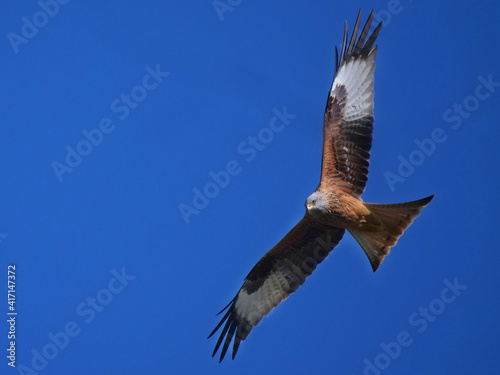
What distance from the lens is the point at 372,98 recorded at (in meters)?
8.88

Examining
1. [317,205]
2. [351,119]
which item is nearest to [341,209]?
[317,205]

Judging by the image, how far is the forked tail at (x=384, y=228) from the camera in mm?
8391

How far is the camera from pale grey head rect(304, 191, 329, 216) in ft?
27.8

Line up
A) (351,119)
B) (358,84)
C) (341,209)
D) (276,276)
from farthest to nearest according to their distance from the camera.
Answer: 1. (276,276)
2. (358,84)
3. (351,119)
4. (341,209)

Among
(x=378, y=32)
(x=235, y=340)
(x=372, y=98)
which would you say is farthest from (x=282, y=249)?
(x=378, y=32)

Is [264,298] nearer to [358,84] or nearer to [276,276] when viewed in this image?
[276,276]

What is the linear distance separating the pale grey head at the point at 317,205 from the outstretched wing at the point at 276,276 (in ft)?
2.06

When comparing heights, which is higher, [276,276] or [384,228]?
[276,276]

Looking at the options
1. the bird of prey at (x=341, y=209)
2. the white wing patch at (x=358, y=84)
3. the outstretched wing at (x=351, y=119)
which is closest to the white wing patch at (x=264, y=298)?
the bird of prey at (x=341, y=209)

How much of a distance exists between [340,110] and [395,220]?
1.48 meters

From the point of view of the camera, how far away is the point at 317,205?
27.9 feet

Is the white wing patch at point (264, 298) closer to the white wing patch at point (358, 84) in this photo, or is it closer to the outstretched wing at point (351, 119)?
the outstretched wing at point (351, 119)

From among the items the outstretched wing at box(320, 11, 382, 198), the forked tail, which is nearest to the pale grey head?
the outstretched wing at box(320, 11, 382, 198)

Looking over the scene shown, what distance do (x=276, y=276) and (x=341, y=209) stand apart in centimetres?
168
